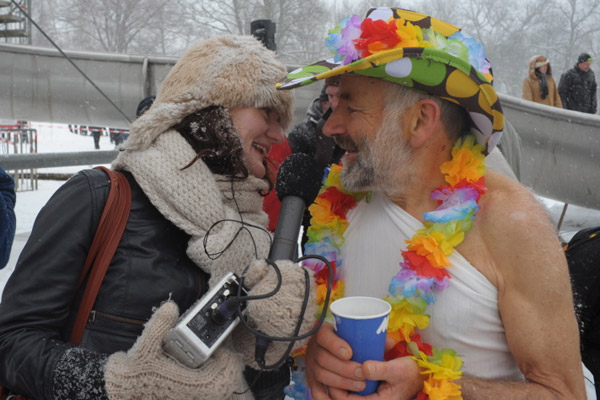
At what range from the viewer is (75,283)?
1622 millimetres

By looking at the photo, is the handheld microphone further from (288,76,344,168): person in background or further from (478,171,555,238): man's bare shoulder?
(478,171,555,238): man's bare shoulder

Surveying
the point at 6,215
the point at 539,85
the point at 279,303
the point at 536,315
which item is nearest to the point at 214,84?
the point at 279,303

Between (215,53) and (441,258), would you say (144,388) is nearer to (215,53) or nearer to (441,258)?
(441,258)

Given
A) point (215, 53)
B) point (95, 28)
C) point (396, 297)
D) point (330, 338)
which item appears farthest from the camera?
point (95, 28)

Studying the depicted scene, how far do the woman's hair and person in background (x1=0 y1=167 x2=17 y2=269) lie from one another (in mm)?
1537

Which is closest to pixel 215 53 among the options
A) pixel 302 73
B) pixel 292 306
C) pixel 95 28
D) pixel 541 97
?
pixel 302 73

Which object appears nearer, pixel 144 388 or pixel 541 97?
pixel 144 388

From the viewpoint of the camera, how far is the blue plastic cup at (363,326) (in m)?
1.31

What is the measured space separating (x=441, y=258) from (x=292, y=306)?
1.53 ft

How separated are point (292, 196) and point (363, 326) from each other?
55 centimetres

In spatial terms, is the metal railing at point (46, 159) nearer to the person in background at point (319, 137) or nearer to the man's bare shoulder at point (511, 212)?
the person in background at point (319, 137)

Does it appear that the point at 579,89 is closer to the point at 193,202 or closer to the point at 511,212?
the point at 511,212

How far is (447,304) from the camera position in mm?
1580

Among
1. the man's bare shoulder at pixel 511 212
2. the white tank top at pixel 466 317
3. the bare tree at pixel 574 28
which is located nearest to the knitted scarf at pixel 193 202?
the white tank top at pixel 466 317
